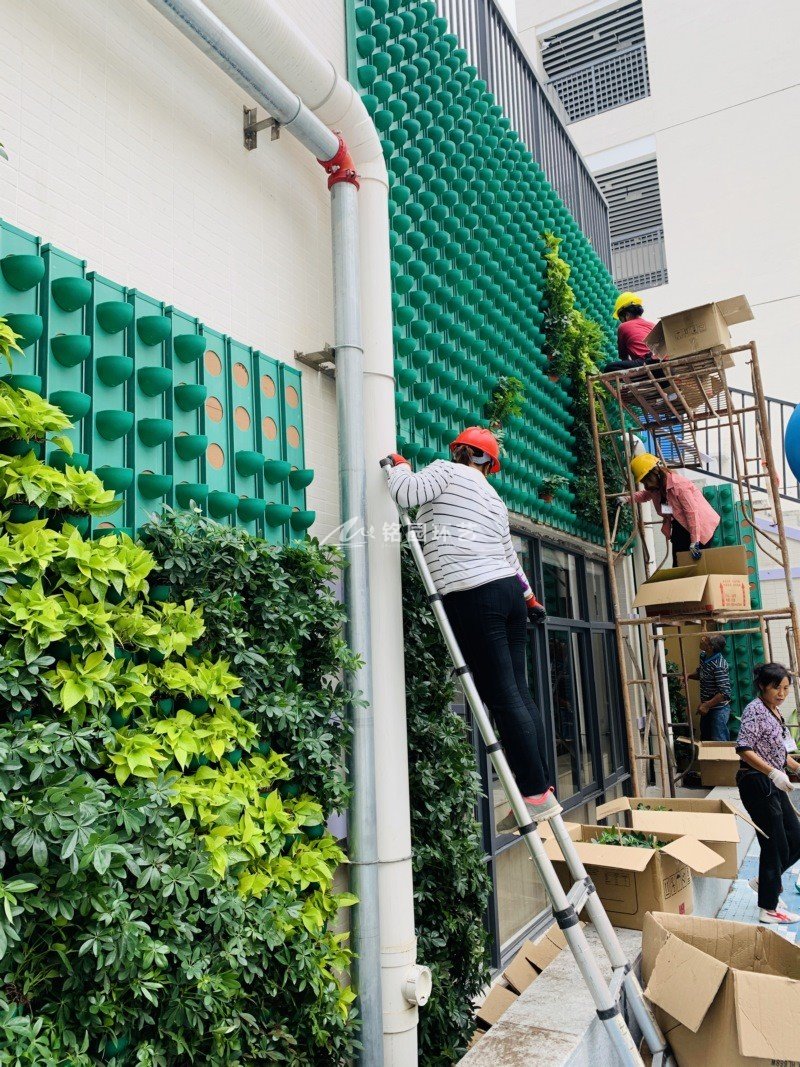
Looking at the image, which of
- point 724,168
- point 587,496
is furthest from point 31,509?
point 724,168

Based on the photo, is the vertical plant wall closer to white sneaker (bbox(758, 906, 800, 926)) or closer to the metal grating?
white sneaker (bbox(758, 906, 800, 926))

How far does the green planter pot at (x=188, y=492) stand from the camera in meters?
3.09

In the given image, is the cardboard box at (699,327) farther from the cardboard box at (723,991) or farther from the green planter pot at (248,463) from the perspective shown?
the cardboard box at (723,991)

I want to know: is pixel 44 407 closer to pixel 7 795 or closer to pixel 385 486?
pixel 7 795

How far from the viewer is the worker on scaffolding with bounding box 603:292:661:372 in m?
7.74

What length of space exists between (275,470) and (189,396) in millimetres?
581

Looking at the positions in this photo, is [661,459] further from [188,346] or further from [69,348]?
[69,348]

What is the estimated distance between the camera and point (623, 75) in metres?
19.7

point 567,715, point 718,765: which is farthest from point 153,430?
point 718,765

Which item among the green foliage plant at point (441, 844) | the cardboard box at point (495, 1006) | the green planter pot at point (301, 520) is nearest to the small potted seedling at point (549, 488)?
the green foliage plant at point (441, 844)

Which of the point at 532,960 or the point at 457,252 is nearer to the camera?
the point at 532,960

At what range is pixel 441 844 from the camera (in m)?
4.03

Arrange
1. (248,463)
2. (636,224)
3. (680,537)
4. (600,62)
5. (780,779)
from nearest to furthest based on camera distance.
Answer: (248,463) → (780,779) → (680,537) → (600,62) → (636,224)

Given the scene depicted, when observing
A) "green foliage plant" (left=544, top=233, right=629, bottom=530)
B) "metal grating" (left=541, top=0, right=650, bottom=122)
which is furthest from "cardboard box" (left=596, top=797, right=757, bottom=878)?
"metal grating" (left=541, top=0, right=650, bottom=122)
